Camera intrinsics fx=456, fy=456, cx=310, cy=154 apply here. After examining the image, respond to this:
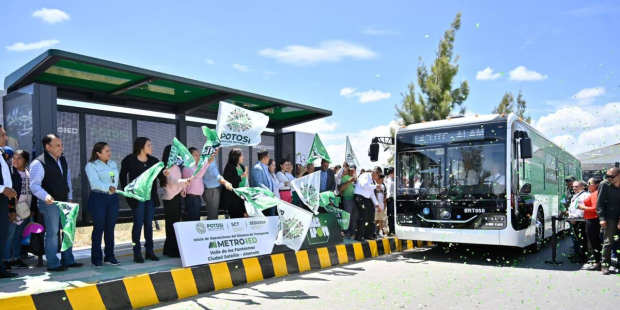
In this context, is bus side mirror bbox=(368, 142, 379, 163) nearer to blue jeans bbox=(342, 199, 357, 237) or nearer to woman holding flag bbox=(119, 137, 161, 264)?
blue jeans bbox=(342, 199, 357, 237)

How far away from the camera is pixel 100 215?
265 inches

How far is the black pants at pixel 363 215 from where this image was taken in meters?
10.6

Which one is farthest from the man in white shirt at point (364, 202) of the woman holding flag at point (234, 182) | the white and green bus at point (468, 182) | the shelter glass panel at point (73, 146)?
the shelter glass panel at point (73, 146)

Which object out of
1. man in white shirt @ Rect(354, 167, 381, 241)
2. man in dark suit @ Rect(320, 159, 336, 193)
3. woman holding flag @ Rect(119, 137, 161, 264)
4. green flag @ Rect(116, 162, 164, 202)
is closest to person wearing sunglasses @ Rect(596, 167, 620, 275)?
man in white shirt @ Rect(354, 167, 381, 241)

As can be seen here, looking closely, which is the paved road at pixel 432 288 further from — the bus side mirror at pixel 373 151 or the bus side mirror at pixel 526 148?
the bus side mirror at pixel 373 151

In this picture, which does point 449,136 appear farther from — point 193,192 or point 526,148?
point 193,192

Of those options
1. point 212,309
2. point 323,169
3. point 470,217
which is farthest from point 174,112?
point 470,217

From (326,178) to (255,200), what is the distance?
343 centimetres

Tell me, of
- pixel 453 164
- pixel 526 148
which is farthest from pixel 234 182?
pixel 526 148

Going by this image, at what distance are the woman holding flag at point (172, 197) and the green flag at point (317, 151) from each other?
10.0ft

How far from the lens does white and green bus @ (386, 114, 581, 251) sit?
865 centimetres

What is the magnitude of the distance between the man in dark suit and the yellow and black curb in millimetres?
1800

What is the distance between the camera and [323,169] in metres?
10.9

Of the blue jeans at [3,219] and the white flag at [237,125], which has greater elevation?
the white flag at [237,125]
